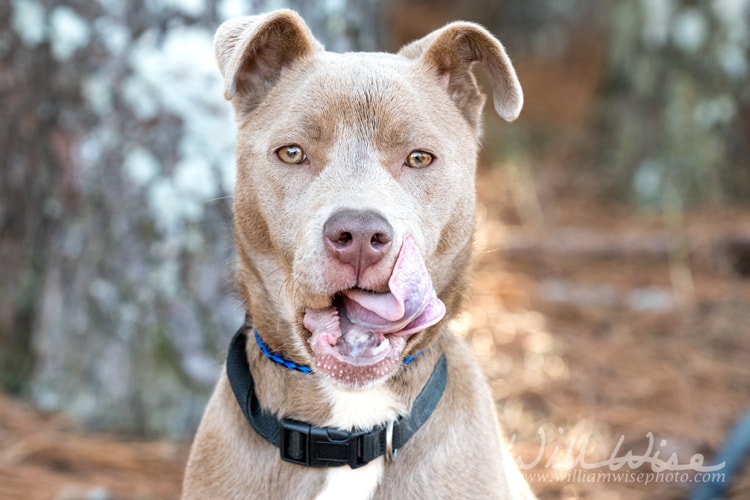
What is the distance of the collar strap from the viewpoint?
2.62m

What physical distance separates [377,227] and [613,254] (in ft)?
17.0

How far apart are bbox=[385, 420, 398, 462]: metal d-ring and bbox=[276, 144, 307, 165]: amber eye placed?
92cm

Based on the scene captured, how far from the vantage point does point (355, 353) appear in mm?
2479

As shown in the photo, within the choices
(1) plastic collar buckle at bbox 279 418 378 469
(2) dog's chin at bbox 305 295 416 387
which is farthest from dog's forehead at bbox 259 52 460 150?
(1) plastic collar buckle at bbox 279 418 378 469

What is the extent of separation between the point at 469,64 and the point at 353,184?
2.63 feet

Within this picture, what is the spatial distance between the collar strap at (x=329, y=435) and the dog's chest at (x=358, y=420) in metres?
0.04

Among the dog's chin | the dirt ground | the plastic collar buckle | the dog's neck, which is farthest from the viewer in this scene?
the dirt ground

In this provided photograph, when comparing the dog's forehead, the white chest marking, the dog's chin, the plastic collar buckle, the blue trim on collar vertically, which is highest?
the dog's forehead

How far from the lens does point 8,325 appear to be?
466cm

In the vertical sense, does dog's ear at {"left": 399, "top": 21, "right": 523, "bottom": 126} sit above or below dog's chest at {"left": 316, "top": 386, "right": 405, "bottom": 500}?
above

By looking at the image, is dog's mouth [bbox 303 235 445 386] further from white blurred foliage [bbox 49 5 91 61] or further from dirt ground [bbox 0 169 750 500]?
white blurred foliage [bbox 49 5 91 61]

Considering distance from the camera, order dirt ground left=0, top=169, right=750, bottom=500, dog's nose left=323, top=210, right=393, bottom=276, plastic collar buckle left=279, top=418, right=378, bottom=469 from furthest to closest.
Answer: dirt ground left=0, top=169, right=750, bottom=500 → plastic collar buckle left=279, top=418, right=378, bottom=469 → dog's nose left=323, top=210, right=393, bottom=276

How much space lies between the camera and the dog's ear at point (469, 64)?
115 inches

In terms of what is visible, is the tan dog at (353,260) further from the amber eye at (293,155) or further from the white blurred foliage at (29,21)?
the white blurred foliage at (29,21)
